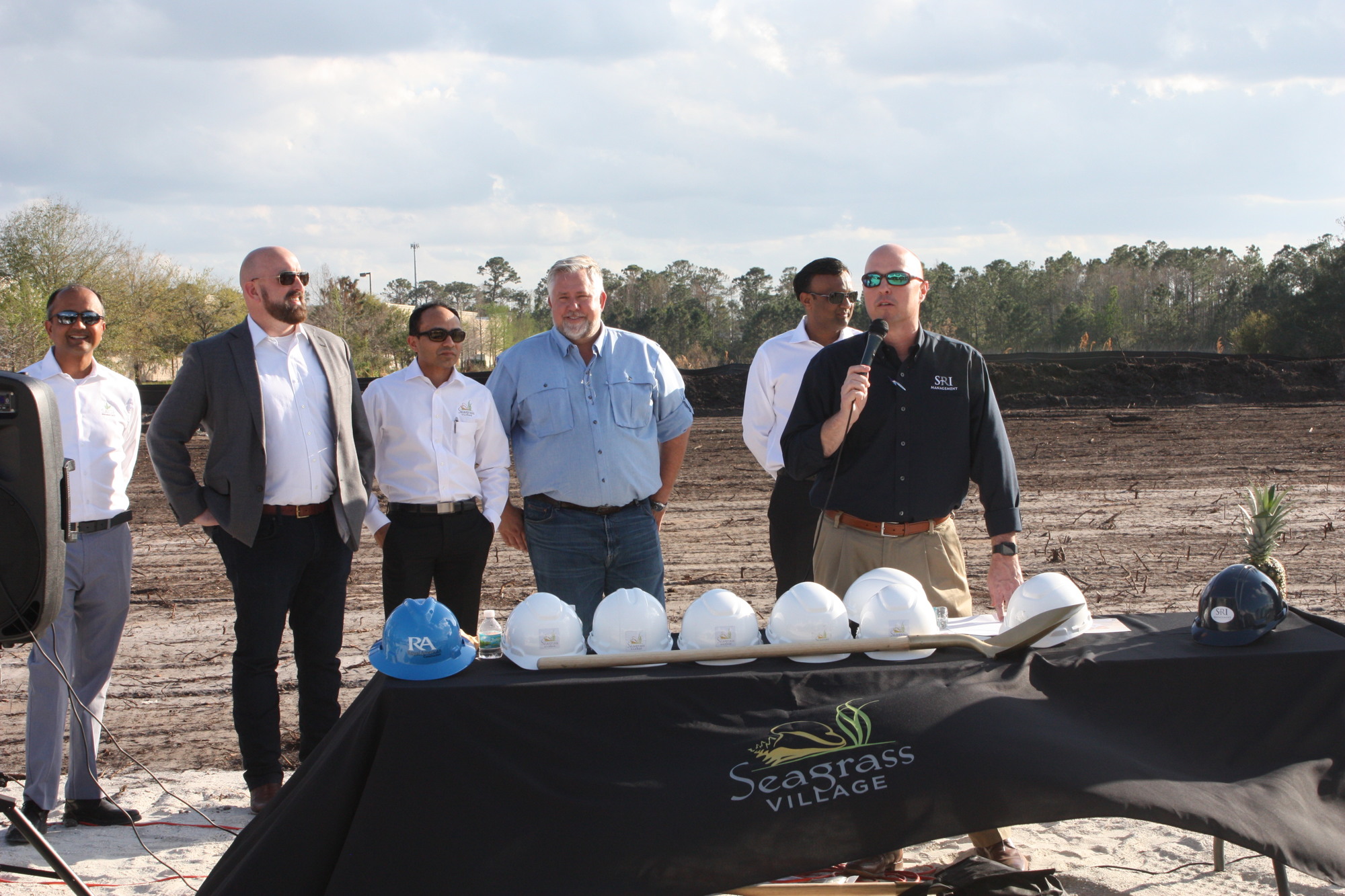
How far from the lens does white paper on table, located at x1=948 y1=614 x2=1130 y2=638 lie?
3260mm

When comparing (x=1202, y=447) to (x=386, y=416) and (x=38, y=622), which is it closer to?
(x=386, y=416)

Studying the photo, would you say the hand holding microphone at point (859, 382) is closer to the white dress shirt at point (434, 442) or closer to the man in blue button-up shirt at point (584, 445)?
the man in blue button-up shirt at point (584, 445)

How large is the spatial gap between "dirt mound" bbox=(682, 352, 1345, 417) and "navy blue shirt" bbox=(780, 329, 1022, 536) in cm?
2207

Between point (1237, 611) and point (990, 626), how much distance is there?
740 mm

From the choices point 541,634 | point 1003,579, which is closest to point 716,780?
point 541,634

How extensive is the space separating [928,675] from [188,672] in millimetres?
5664

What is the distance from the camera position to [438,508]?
4727mm

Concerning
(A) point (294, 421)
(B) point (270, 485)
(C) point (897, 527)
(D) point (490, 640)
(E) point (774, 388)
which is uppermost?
(E) point (774, 388)

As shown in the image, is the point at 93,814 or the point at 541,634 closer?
the point at 541,634

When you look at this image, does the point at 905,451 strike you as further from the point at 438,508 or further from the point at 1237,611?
the point at 438,508

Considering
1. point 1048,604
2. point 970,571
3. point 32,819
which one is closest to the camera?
point 1048,604

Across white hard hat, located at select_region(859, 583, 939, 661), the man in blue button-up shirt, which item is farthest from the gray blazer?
white hard hat, located at select_region(859, 583, 939, 661)

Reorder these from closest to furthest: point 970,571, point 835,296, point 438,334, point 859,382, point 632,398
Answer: point 859,382 < point 632,398 < point 438,334 < point 835,296 < point 970,571

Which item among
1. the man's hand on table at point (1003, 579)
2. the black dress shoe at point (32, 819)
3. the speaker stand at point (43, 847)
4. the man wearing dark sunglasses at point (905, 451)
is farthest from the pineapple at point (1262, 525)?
the black dress shoe at point (32, 819)
